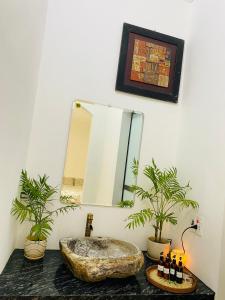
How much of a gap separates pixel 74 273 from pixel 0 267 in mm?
366

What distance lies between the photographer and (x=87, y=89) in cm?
174

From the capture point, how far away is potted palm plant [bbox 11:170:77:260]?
1390 millimetres

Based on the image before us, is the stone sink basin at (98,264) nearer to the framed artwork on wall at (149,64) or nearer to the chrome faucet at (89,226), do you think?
the chrome faucet at (89,226)

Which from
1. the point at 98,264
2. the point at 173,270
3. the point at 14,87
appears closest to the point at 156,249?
the point at 173,270

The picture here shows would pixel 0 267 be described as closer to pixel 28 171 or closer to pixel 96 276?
pixel 96 276

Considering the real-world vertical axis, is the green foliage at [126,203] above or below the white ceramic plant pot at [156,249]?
above

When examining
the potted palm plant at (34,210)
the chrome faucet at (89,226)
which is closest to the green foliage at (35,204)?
the potted palm plant at (34,210)

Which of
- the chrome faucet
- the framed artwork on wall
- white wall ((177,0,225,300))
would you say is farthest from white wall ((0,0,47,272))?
white wall ((177,0,225,300))

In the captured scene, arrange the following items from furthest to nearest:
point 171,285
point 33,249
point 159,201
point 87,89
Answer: point 159,201 < point 87,89 < point 33,249 < point 171,285

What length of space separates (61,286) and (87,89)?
4.00 ft

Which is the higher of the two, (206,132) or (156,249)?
(206,132)

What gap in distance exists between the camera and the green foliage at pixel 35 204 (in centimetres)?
139

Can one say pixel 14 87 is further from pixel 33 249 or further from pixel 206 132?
pixel 206 132

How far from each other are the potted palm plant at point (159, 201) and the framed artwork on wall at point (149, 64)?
56 centimetres
